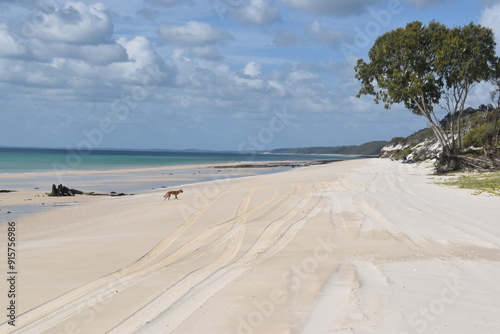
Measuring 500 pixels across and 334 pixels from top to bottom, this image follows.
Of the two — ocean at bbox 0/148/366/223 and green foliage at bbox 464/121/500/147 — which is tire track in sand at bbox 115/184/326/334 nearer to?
ocean at bbox 0/148/366/223

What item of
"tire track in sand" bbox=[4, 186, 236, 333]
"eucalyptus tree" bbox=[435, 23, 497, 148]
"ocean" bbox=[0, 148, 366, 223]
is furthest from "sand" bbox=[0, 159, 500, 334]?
"eucalyptus tree" bbox=[435, 23, 497, 148]

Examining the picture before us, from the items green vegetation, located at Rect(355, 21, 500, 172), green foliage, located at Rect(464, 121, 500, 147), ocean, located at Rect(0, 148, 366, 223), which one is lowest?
ocean, located at Rect(0, 148, 366, 223)

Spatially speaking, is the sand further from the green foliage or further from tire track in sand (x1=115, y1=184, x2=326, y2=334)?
the green foliage

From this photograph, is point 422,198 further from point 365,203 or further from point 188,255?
point 188,255

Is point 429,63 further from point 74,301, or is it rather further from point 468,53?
point 74,301

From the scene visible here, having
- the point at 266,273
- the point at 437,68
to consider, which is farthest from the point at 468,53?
the point at 266,273

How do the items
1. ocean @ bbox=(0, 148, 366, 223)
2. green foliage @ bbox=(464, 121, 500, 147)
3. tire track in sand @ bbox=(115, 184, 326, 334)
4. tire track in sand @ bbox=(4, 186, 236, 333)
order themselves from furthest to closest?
green foliage @ bbox=(464, 121, 500, 147), ocean @ bbox=(0, 148, 366, 223), tire track in sand @ bbox=(4, 186, 236, 333), tire track in sand @ bbox=(115, 184, 326, 334)

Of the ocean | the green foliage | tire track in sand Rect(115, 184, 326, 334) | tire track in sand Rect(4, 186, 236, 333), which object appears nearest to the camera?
tire track in sand Rect(115, 184, 326, 334)

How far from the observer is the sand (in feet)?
15.7

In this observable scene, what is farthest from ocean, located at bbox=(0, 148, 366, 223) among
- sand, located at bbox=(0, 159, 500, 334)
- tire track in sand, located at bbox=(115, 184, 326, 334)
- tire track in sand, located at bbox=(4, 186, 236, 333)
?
tire track in sand, located at bbox=(115, 184, 326, 334)

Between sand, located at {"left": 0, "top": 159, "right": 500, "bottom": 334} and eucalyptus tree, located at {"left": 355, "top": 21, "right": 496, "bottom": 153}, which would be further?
eucalyptus tree, located at {"left": 355, "top": 21, "right": 496, "bottom": 153}

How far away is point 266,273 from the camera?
263 inches

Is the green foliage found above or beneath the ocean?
above

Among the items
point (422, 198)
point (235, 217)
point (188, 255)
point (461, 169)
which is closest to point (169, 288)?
point (188, 255)
